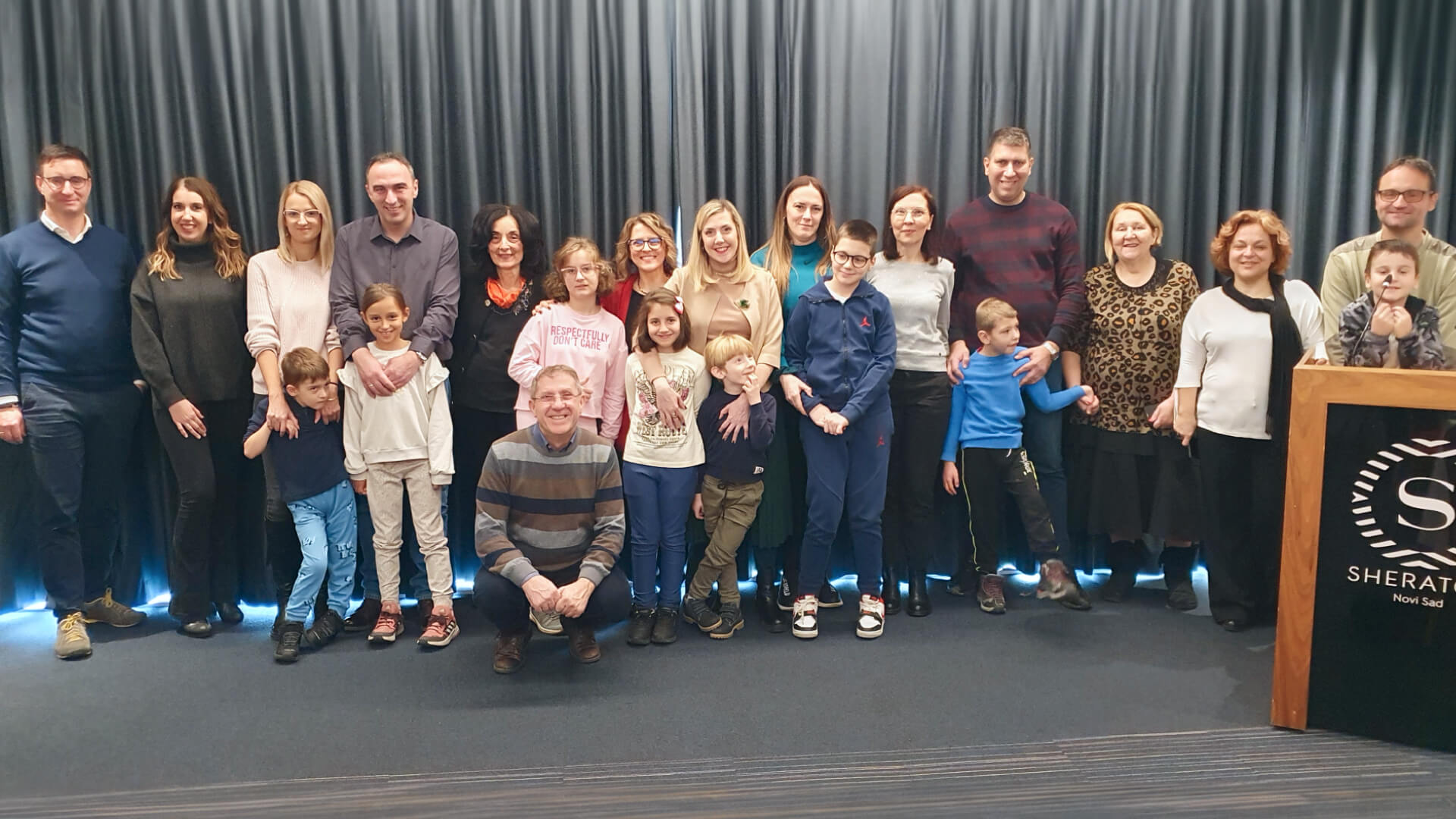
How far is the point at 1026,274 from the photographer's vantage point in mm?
3553

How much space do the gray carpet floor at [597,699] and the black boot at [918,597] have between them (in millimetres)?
55

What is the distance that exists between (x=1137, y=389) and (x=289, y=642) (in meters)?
2.99

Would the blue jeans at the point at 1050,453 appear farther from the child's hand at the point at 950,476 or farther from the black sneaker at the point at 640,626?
the black sneaker at the point at 640,626

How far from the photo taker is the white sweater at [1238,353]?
10.8 ft

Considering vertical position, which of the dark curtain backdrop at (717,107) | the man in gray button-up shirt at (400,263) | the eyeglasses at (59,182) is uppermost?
the dark curtain backdrop at (717,107)

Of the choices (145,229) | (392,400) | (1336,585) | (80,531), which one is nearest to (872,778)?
(1336,585)

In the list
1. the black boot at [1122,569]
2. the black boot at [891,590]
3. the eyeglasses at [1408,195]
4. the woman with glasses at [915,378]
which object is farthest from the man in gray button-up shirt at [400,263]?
the eyeglasses at [1408,195]

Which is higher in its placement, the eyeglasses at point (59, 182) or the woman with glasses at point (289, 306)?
the eyeglasses at point (59, 182)

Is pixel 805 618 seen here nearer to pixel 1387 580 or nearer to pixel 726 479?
pixel 726 479

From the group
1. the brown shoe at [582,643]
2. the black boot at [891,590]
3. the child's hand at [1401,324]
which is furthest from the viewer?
the black boot at [891,590]

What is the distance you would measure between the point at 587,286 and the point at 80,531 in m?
2.00

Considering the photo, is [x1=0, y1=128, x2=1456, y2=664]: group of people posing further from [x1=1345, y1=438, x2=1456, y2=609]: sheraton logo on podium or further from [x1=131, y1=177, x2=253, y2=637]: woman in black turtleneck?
[x1=1345, y1=438, x2=1456, y2=609]: sheraton logo on podium

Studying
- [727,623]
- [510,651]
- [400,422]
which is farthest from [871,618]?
[400,422]

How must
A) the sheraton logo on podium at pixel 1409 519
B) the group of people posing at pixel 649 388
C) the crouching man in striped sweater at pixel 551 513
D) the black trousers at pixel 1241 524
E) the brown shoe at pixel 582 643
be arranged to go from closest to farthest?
the sheraton logo on podium at pixel 1409 519 < the crouching man in striped sweater at pixel 551 513 < the brown shoe at pixel 582 643 < the group of people posing at pixel 649 388 < the black trousers at pixel 1241 524
